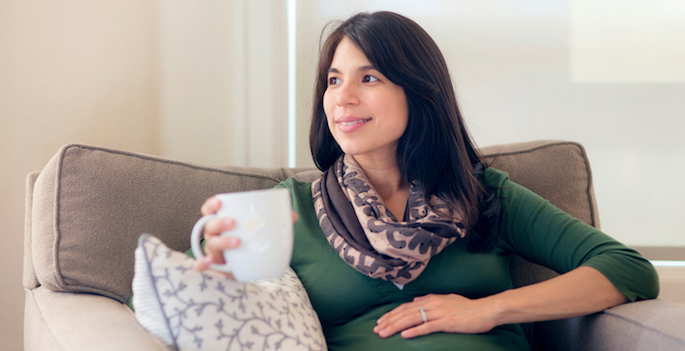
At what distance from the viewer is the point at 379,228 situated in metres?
1.03

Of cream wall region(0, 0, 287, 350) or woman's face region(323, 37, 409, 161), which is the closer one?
woman's face region(323, 37, 409, 161)

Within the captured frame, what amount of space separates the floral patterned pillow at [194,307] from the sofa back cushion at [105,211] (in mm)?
317

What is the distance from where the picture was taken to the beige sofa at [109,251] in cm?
82

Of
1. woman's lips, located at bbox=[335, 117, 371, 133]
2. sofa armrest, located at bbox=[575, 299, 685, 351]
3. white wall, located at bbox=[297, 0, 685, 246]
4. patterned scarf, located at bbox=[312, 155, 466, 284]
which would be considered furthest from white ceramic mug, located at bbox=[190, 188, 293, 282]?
white wall, located at bbox=[297, 0, 685, 246]

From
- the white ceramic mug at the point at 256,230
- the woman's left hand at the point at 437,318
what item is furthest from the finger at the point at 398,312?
the white ceramic mug at the point at 256,230

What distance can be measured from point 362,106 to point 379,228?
0.29m

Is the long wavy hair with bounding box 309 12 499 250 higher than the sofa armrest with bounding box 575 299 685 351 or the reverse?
higher

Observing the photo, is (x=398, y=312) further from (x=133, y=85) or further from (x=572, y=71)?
(x=572, y=71)

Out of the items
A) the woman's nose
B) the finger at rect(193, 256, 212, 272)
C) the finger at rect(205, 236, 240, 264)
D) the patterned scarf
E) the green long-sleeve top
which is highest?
the woman's nose

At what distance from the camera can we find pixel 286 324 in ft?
2.61

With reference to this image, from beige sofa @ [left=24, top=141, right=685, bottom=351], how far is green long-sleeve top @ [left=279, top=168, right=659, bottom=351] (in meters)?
0.10

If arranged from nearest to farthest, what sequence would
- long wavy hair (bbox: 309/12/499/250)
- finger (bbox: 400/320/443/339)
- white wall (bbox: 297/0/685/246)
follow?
finger (bbox: 400/320/443/339), long wavy hair (bbox: 309/12/499/250), white wall (bbox: 297/0/685/246)

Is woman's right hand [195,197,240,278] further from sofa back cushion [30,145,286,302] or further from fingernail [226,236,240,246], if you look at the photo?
sofa back cushion [30,145,286,302]

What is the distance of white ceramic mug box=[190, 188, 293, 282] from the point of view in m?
0.59
